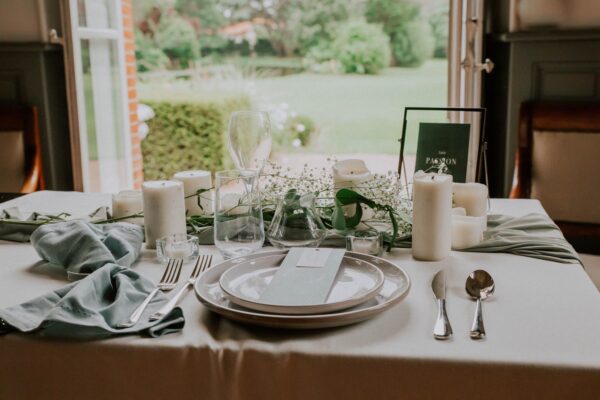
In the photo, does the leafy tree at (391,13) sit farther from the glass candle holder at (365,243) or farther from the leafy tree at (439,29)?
the glass candle holder at (365,243)

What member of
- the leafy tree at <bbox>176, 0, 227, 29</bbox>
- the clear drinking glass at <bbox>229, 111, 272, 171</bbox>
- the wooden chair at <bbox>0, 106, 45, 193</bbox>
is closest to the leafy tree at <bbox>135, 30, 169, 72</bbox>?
the leafy tree at <bbox>176, 0, 227, 29</bbox>

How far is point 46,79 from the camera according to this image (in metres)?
3.44

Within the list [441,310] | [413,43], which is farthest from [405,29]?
[441,310]

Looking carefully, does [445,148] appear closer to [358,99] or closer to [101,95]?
[101,95]

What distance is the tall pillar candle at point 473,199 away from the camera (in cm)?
142

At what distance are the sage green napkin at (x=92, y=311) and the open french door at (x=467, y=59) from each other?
2.13 metres

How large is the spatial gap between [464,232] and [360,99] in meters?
9.26

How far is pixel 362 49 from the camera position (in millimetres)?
10758

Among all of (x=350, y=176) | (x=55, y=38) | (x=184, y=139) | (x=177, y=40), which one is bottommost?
(x=184, y=139)

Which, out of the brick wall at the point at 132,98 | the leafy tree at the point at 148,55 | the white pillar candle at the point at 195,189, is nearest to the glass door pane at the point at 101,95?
the brick wall at the point at 132,98

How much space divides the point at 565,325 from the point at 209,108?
16.4ft

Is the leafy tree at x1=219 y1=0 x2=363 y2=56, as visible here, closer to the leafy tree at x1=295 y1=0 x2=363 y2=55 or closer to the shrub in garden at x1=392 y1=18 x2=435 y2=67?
the leafy tree at x1=295 y1=0 x2=363 y2=55

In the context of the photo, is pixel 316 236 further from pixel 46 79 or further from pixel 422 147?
pixel 46 79

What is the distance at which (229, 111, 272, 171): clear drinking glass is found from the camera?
1508 mm
